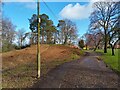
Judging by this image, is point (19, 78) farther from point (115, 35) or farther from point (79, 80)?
point (115, 35)

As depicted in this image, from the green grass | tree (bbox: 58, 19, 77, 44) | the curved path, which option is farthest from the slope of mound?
tree (bbox: 58, 19, 77, 44)

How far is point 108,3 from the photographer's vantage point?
51312mm

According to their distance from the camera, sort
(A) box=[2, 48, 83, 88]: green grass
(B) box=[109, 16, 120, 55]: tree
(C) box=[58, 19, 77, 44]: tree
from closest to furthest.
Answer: (A) box=[2, 48, 83, 88]: green grass → (B) box=[109, 16, 120, 55]: tree → (C) box=[58, 19, 77, 44]: tree

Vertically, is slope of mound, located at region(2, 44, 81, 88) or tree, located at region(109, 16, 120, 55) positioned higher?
tree, located at region(109, 16, 120, 55)

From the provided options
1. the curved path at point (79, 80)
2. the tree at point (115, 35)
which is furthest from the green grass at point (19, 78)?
the tree at point (115, 35)

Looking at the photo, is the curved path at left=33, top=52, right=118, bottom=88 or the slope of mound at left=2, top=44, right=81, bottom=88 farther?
the slope of mound at left=2, top=44, right=81, bottom=88

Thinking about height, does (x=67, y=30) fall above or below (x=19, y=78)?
above

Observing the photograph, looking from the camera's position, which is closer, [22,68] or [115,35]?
[22,68]

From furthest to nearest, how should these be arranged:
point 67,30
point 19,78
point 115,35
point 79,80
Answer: point 67,30 < point 115,35 < point 19,78 < point 79,80

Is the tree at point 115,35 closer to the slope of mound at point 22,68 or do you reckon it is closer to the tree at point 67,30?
the slope of mound at point 22,68

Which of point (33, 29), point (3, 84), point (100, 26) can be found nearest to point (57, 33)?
point (33, 29)

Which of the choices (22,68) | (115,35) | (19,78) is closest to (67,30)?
(115,35)

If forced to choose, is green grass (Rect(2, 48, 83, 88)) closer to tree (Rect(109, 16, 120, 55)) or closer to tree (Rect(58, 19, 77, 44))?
tree (Rect(109, 16, 120, 55))

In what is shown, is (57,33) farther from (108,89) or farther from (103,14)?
(108,89)
